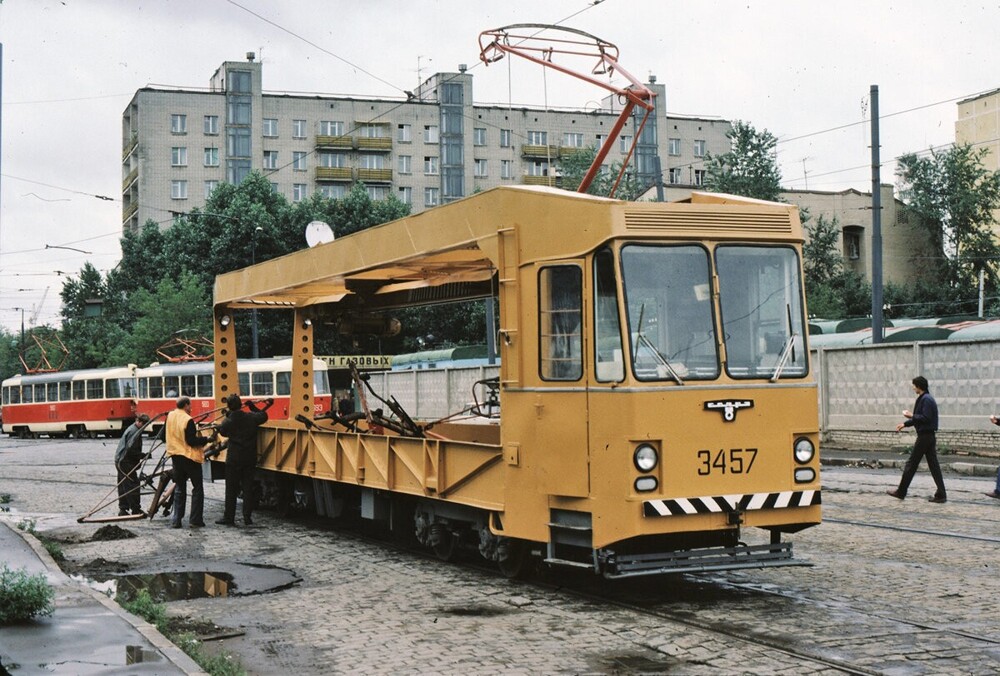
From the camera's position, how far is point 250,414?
15.9m

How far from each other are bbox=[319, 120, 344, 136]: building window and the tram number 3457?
76.2 metres

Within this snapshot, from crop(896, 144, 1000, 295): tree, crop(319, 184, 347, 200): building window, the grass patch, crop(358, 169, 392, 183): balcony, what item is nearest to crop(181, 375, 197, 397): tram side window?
the grass patch

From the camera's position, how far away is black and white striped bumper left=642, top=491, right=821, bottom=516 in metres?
8.66

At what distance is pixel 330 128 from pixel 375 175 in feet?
15.2

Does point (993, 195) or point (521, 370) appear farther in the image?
point (993, 195)

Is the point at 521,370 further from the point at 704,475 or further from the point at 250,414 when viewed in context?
the point at 250,414

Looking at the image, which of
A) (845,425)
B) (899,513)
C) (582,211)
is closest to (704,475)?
(582,211)

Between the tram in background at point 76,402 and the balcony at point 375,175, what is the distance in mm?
32244

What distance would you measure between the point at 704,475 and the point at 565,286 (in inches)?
73.6

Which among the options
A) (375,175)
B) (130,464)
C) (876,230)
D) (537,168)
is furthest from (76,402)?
(537,168)

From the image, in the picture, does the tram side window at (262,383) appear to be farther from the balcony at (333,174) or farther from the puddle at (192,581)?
the balcony at (333,174)

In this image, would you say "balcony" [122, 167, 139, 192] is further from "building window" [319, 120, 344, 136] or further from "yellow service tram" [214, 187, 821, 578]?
"yellow service tram" [214, 187, 821, 578]

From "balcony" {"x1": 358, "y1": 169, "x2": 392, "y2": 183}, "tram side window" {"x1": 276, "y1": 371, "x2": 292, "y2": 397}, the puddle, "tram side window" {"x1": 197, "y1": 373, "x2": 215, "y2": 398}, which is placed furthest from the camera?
"balcony" {"x1": 358, "y1": 169, "x2": 392, "y2": 183}

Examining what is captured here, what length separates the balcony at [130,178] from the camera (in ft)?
263
